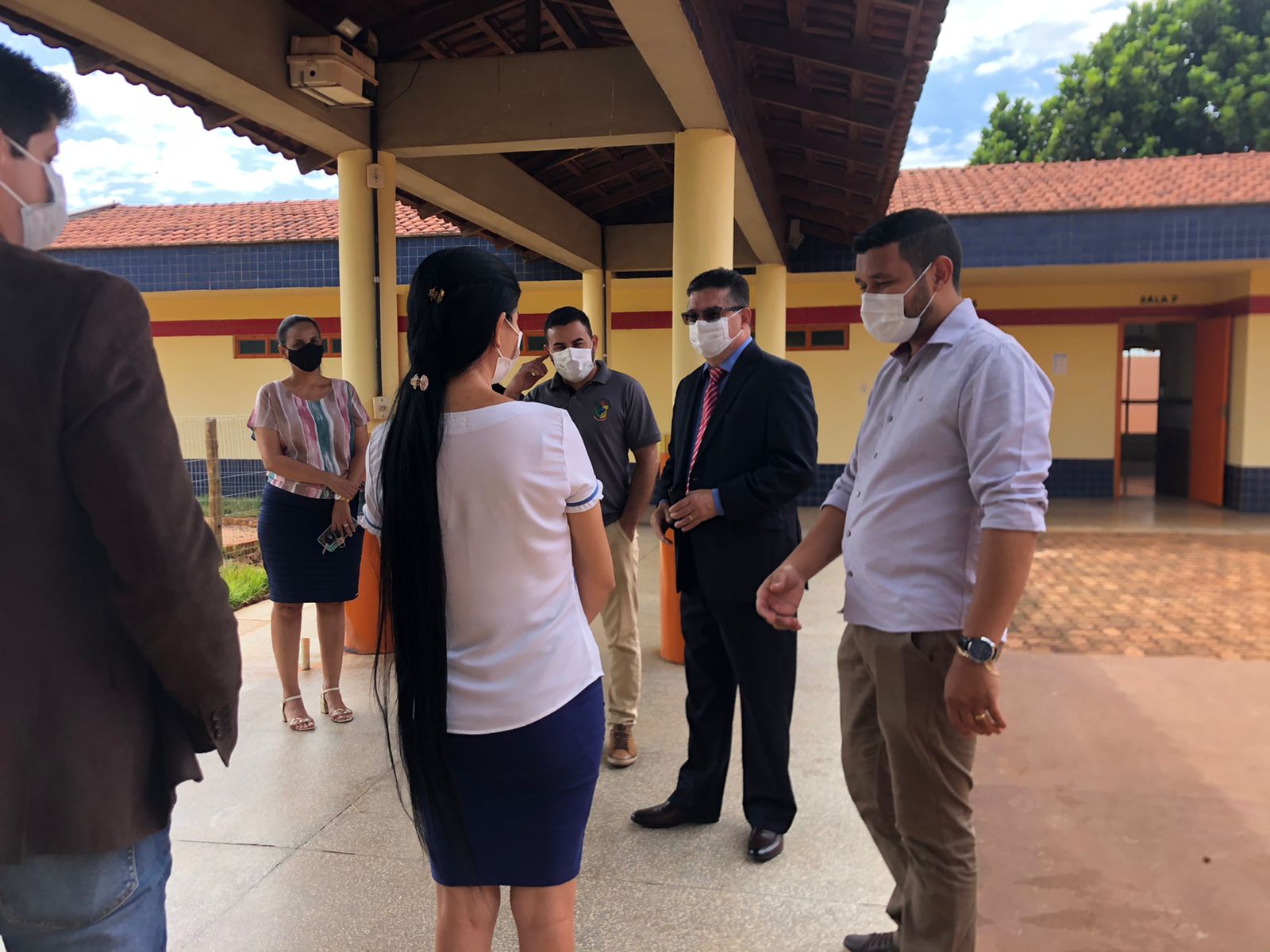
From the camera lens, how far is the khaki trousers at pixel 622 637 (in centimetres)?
362

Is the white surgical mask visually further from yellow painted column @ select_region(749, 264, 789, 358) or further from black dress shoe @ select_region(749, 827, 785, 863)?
yellow painted column @ select_region(749, 264, 789, 358)

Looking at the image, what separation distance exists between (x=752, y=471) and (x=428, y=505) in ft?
4.94

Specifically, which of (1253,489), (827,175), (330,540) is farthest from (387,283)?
(1253,489)

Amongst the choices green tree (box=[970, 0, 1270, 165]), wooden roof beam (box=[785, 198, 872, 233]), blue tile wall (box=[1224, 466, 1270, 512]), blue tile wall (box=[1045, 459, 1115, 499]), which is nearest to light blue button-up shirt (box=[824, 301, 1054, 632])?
wooden roof beam (box=[785, 198, 872, 233])

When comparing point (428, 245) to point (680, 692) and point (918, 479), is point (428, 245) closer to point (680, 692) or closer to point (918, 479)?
point (680, 692)

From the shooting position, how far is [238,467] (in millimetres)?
14188

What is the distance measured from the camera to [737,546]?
2887 mm

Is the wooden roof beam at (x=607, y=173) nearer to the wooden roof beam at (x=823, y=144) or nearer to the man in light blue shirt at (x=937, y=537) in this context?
the wooden roof beam at (x=823, y=144)

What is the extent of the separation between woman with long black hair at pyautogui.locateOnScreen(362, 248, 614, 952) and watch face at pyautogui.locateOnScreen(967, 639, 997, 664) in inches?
30.4

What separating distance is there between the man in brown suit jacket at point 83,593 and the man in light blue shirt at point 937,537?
135cm

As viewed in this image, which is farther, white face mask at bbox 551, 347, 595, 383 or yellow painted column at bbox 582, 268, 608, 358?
yellow painted column at bbox 582, 268, 608, 358

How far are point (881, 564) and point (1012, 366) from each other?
19.8 inches

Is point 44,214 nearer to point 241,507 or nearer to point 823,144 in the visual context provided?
point 823,144

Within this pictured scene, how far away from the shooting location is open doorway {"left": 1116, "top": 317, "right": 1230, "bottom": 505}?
12.3 meters
